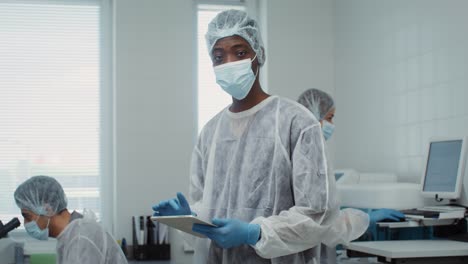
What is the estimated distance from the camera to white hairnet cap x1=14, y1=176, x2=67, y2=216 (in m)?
2.56

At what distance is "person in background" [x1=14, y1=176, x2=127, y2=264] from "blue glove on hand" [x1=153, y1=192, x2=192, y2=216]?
0.75 metres

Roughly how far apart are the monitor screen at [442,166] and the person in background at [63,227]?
1391 millimetres

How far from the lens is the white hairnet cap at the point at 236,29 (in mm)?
1756

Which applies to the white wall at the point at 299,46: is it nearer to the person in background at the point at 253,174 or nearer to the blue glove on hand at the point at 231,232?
the person in background at the point at 253,174

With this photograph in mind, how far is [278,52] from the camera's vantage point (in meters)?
4.17

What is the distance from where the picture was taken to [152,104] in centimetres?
400

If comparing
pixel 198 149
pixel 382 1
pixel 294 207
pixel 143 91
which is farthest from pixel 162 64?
pixel 294 207

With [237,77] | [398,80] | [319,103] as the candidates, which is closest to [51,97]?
[319,103]

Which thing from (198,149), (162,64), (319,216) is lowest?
(319,216)

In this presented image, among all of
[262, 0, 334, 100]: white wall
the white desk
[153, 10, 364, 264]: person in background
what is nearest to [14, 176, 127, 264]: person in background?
[153, 10, 364, 264]: person in background

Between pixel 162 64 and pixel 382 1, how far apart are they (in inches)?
56.9

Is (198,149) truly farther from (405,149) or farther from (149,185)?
(149,185)

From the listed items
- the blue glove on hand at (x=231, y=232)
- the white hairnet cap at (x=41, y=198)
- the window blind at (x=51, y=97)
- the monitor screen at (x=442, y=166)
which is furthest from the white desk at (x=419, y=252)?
the window blind at (x=51, y=97)

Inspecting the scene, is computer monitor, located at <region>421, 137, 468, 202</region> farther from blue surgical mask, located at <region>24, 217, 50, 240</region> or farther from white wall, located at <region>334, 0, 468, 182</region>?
blue surgical mask, located at <region>24, 217, 50, 240</region>
